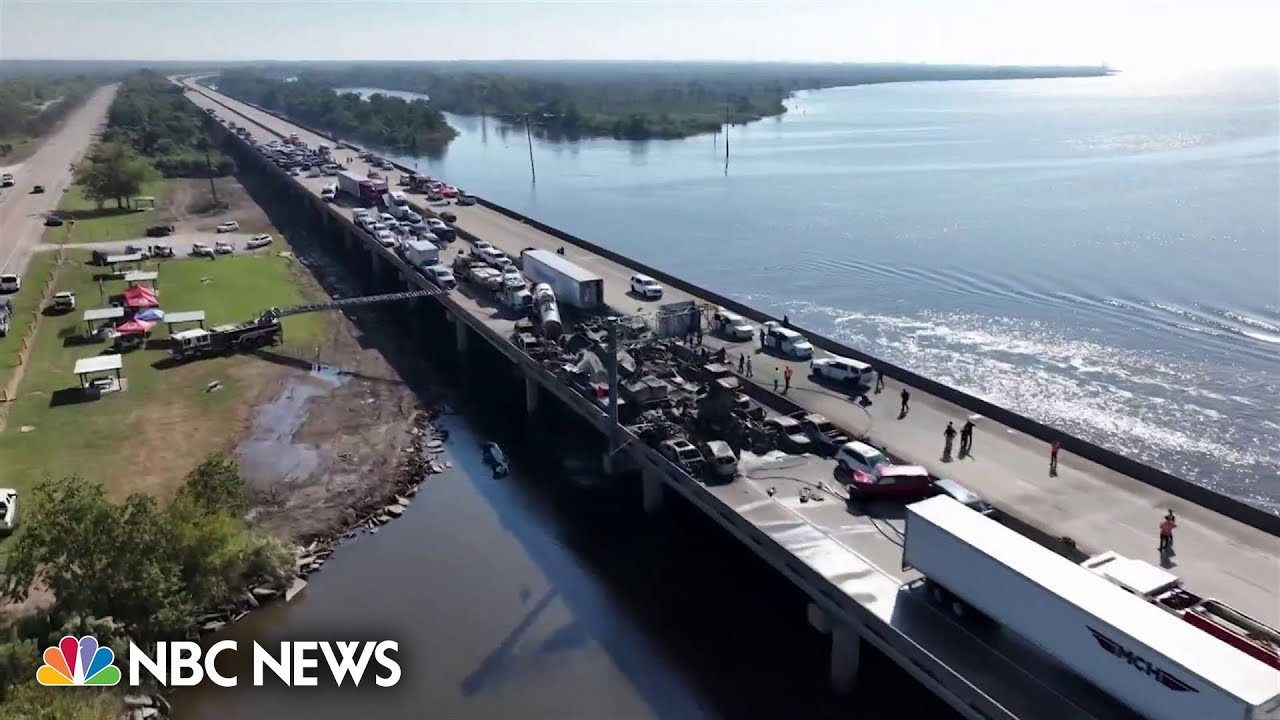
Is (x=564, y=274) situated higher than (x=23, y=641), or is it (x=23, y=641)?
(x=564, y=274)

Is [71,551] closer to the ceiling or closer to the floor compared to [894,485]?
closer to the floor

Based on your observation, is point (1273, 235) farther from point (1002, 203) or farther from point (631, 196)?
point (631, 196)

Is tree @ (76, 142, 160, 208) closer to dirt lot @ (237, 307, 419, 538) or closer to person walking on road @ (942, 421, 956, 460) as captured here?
dirt lot @ (237, 307, 419, 538)

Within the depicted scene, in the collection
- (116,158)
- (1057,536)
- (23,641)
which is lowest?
(23,641)

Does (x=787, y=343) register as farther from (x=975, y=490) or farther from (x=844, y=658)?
(x=844, y=658)

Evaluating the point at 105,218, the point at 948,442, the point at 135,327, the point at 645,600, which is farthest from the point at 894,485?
the point at 105,218

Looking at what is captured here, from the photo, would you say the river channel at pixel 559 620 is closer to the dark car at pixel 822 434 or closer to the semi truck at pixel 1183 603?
the dark car at pixel 822 434

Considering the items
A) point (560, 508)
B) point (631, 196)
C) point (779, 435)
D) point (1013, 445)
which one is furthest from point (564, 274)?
point (631, 196)
